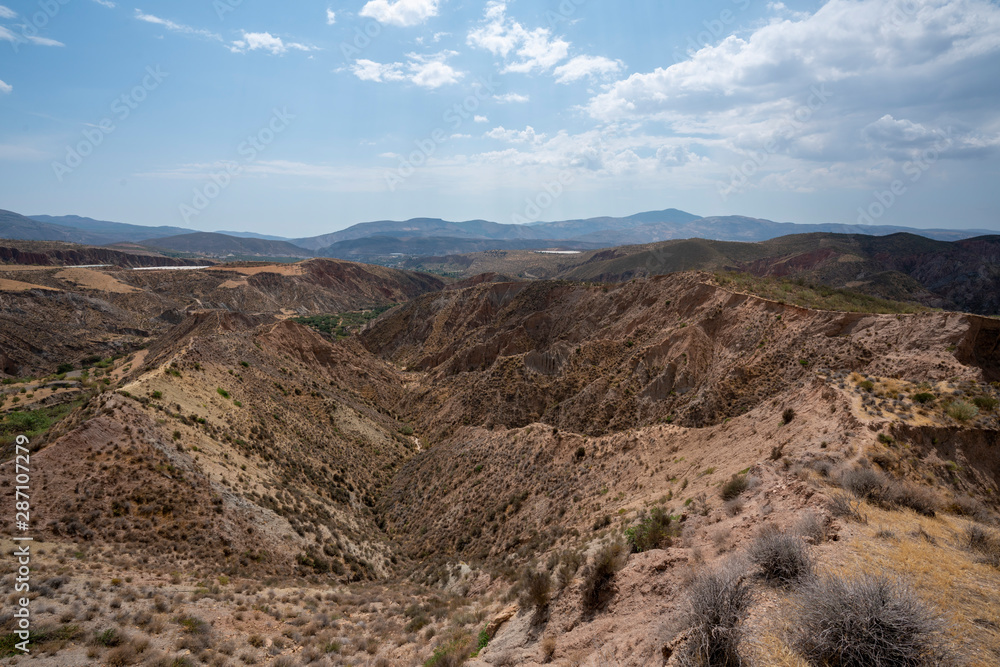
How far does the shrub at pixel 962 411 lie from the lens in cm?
1171

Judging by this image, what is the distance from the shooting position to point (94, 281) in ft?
283

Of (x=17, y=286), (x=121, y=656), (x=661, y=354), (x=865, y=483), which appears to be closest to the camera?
(x=121, y=656)

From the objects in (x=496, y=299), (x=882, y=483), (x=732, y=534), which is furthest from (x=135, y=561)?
(x=496, y=299)

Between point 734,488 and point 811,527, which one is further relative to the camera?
point 734,488

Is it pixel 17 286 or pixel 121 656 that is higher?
pixel 17 286

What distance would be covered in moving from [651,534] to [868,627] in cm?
602

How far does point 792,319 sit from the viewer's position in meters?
A: 23.3

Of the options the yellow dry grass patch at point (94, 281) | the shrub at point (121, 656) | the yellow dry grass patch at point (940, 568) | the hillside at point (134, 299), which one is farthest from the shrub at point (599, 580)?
Result: the yellow dry grass patch at point (94, 281)

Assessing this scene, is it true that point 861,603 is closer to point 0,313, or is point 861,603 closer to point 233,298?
point 0,313

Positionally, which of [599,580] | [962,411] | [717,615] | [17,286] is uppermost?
[17,286]

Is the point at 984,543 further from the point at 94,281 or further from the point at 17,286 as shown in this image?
the point at 94,281

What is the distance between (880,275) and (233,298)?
13368cm

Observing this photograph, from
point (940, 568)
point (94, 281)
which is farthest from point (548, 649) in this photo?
point (94, 281)

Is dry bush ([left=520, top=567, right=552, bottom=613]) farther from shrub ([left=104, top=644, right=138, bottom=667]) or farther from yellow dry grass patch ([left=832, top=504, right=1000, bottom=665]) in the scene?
shrub ([left=104, top=644, right=138, bottom=667])
